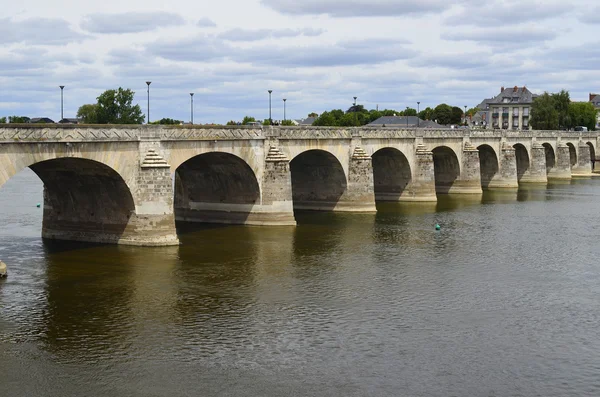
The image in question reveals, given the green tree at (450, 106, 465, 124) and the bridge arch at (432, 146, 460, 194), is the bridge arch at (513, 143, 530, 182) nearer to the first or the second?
the bridge arch at (432, 146, 460, 194)

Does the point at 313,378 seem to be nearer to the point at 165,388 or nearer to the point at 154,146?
the point at 165,388

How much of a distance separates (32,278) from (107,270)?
12.8 feet

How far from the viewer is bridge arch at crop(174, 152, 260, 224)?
58.7 m

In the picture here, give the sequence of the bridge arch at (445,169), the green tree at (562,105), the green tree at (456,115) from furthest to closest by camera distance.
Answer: the green tree at (456,115) < the green tree at (562,105) < the bridge arch at (445,169)

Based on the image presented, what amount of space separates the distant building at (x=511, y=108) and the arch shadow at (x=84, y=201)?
146497mm

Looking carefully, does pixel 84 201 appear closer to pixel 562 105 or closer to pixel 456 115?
pixel 562 105

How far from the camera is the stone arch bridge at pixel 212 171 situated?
45.6 m

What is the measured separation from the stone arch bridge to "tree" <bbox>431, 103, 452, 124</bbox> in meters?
99.0

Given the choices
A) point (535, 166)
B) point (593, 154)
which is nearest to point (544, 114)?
point (593, 154)

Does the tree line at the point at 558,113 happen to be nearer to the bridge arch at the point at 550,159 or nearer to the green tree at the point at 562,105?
the green tree at the point at 562,105

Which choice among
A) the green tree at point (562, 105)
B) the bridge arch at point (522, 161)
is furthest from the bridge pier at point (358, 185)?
the green tree at point (562, 105)

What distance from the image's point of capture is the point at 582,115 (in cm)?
16925

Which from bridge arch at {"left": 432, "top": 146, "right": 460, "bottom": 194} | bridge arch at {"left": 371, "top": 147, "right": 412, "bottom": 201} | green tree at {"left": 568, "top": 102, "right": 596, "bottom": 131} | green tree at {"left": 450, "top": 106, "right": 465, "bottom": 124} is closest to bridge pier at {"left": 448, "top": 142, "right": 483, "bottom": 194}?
bridge arch at {"left": 432, "top": 146, "right": 460, "bottom": 194}

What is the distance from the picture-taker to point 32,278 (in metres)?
40.8
